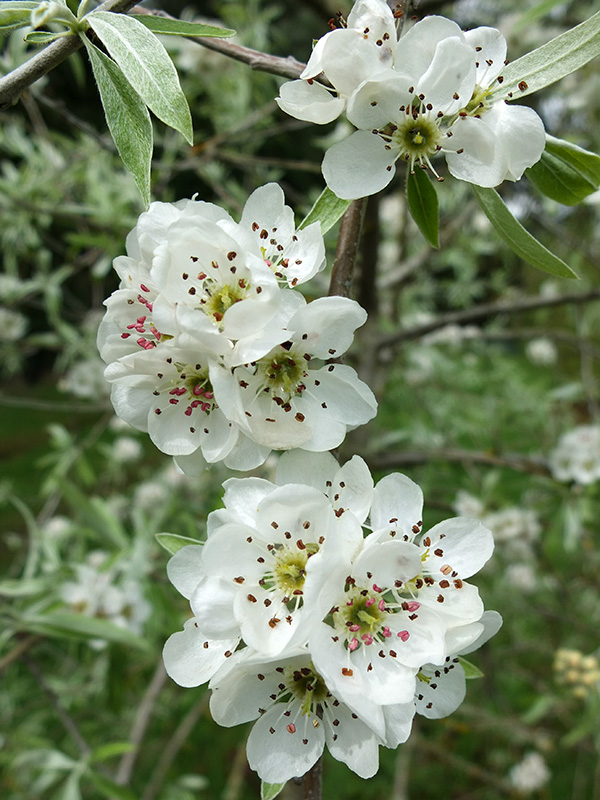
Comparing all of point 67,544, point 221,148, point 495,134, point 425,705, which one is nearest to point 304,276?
point 495,134

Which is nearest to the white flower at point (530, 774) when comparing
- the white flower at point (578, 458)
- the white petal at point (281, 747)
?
the white flower at point (578, 458)

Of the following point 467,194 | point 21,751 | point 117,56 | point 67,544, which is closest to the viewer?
point 117,56

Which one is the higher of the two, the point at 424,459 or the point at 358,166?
the point at 358,166

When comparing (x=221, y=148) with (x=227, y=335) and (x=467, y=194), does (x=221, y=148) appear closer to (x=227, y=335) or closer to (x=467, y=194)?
(x=467, y=194)

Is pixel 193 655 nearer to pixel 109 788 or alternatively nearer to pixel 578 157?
pixel 578 157

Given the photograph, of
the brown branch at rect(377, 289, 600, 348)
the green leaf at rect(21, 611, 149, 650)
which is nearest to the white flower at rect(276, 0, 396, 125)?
the green leaf at rect(21, 611, 149, 650)

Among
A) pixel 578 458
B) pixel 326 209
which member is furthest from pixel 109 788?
pixel 578 458
